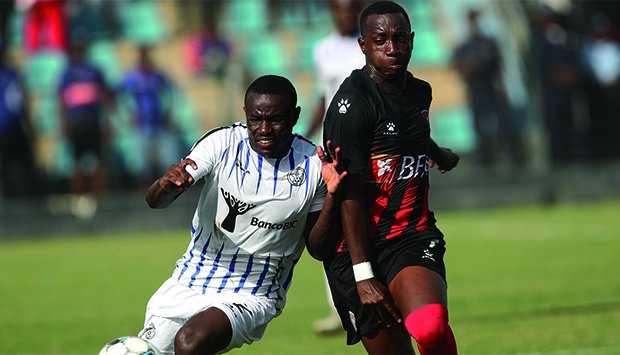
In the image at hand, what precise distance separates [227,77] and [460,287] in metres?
8.49

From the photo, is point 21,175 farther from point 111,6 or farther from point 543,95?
point 543,95

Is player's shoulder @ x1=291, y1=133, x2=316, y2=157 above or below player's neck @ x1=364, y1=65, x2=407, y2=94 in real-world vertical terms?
below

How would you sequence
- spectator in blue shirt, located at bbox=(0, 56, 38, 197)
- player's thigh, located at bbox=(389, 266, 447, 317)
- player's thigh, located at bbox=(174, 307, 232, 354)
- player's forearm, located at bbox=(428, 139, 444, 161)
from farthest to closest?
spectator in blue shirt, located at bbox=(0, 56, 38, 197)
player's forearm, located at bbox=(428, 139, 444, 161)
player's thigh, located at bbox=(174, 307, 232, 354)
player's thigh, located at bbox=(389, 266, 447, 317)

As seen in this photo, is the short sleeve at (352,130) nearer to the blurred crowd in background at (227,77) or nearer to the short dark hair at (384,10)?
the short dark hair at (384,10)

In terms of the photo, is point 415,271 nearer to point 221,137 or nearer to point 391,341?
point 391,341

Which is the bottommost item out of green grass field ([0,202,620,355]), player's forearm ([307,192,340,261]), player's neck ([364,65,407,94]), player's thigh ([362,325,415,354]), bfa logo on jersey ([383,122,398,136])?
green grass field ([0,202,620,355])

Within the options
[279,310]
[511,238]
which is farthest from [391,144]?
[511,238]

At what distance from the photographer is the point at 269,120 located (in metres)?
5.92

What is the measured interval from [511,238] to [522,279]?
150 inches

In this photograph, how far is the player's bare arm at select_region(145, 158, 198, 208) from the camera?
5.61m

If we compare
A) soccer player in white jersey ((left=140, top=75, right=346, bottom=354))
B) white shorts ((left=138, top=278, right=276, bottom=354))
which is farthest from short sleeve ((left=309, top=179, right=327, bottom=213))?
white shorts ((left=138, top=278, right=276, bottom=354))

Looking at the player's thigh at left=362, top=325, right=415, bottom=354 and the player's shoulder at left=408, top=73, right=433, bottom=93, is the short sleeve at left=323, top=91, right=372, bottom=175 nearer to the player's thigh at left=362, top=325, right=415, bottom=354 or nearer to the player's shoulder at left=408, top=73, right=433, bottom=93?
the player's shoulder at left=408, top=73, right=433, bottom=93

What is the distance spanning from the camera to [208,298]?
604 centimetres

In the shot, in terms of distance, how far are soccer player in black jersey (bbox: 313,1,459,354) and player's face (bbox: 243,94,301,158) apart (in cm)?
25
